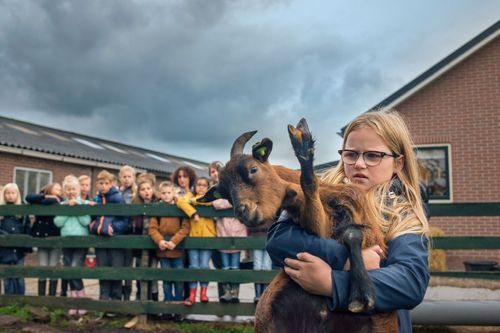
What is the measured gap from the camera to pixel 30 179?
16.6m

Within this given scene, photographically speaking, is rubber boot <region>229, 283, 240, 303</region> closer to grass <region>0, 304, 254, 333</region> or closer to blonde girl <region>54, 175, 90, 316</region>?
grass <region>0, 304, 254, 333</region>

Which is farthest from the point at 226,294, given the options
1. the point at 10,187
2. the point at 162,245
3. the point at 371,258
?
the point at 371,258

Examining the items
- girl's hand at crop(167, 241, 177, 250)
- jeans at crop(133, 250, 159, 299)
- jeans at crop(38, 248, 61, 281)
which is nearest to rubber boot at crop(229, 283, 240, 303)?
girl's hand at crop(167, 241, 177, 250)

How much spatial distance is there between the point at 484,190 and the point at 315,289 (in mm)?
12127

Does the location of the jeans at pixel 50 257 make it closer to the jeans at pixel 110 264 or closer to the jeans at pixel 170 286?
the jeans at pixel 110 264

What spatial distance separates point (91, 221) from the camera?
22.6 ft

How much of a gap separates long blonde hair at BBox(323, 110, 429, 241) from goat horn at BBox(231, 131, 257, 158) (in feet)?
1.31

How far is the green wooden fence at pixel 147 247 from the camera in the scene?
5.62 meters

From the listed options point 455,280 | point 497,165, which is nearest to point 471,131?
point 497,165

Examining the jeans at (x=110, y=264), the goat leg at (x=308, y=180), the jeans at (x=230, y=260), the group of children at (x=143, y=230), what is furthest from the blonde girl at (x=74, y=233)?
the goat leg at (x=308, y=180)

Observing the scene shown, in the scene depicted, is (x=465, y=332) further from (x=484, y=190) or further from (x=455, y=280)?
(x=484, y=190)

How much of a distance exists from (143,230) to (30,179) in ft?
38.2

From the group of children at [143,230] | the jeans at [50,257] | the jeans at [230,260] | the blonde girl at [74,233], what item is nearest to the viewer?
the group of children at [143,230]

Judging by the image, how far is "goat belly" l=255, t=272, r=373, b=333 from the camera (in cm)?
152
